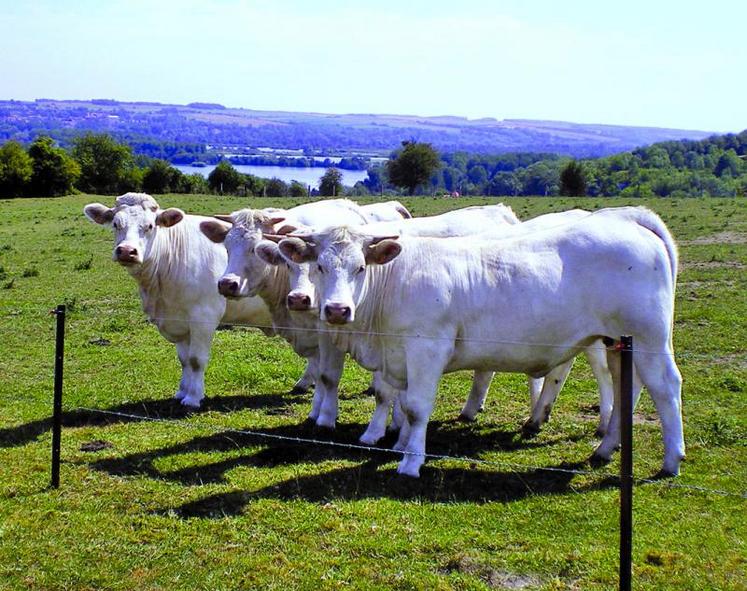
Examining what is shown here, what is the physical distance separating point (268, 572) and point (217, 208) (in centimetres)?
3493

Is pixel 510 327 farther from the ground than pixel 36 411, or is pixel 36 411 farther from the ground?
pixel 510 327

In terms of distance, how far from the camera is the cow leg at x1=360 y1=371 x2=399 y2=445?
935 centimetres

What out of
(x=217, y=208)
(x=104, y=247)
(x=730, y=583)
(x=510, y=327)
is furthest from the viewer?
(x=217, y=208)

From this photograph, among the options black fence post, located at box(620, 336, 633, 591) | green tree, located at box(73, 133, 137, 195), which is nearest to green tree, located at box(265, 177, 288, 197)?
green tree, located at box(73, 133, 137, 195)

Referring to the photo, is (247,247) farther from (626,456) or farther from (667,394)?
(626,456)

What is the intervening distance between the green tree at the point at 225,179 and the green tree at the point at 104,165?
7.85 metres

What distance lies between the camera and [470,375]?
1252 centimetres

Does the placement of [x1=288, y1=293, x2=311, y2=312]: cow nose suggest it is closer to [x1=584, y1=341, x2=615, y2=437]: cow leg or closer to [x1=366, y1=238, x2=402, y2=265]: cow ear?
[x1=366, y1=238, x2=402, y2=265]: cow ear

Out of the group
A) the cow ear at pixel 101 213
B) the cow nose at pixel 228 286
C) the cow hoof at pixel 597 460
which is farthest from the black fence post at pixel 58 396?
the cow hoof at pixel 597 460

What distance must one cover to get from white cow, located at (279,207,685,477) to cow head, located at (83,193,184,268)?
2.66 meters

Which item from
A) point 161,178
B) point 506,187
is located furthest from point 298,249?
point 506,187

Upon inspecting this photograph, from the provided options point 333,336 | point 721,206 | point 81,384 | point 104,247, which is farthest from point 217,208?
point 333,336

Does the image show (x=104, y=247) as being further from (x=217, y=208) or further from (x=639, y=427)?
(x=639, y=427)

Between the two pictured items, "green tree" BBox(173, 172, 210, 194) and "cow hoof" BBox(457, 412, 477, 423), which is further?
"green tree" BBox(173, 172, 210, 194)
